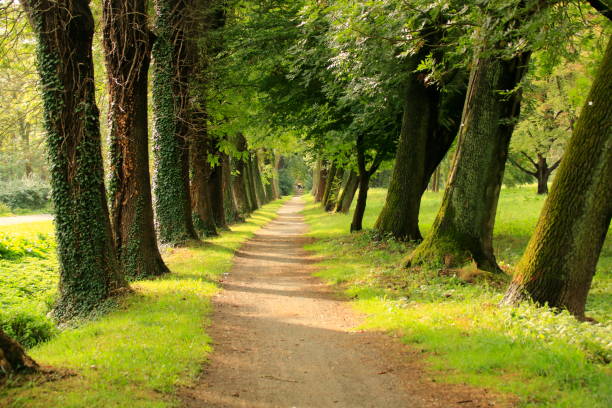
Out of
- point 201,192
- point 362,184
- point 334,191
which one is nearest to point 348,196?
point 334,191

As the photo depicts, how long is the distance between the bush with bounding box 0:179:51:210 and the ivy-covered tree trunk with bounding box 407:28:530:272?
3182 centimetres

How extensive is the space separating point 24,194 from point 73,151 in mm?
31679

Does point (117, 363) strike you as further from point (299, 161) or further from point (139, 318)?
point (299, 161)

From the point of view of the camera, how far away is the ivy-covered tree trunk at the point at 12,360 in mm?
4613

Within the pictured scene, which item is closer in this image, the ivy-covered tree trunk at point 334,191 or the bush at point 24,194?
the bush at point 24,194

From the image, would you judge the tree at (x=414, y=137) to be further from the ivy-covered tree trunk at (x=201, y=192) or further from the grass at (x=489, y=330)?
the ivy-covered tree trunk at (x=201, y=192)

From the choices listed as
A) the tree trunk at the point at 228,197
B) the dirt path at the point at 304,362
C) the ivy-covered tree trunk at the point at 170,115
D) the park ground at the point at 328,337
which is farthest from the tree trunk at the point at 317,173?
the dirt path at the point at 304,362

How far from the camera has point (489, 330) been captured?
6.97 m

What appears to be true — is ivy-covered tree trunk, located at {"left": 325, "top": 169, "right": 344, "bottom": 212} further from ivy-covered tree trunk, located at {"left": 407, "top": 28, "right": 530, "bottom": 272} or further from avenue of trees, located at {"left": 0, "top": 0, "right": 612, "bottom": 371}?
ivy-covered tree trunk, located at {"left": 407, "top": 28, "right": 530, "bottom": 272}

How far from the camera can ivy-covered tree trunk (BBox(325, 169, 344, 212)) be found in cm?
3547

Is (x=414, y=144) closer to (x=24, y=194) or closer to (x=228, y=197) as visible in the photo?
(x=228, y=197)

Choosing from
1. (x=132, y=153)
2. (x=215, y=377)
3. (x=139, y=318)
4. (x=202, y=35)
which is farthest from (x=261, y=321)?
(x=202, y=35)

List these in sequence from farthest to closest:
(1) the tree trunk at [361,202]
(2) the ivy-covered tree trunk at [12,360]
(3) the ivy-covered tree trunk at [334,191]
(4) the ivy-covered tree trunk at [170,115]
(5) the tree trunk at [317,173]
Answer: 1. (5) the tree trunk at [317,173]
2. (3) the ivy-covered tree trunk at [334,191]
3. (1) the tree trunk at [361,202]
4. (4) the ivy-covered tree trunk at [170,115]
5. (2) the ivy-covered tree trunk at [12,360]

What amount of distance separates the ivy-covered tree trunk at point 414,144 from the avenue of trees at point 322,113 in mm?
50
